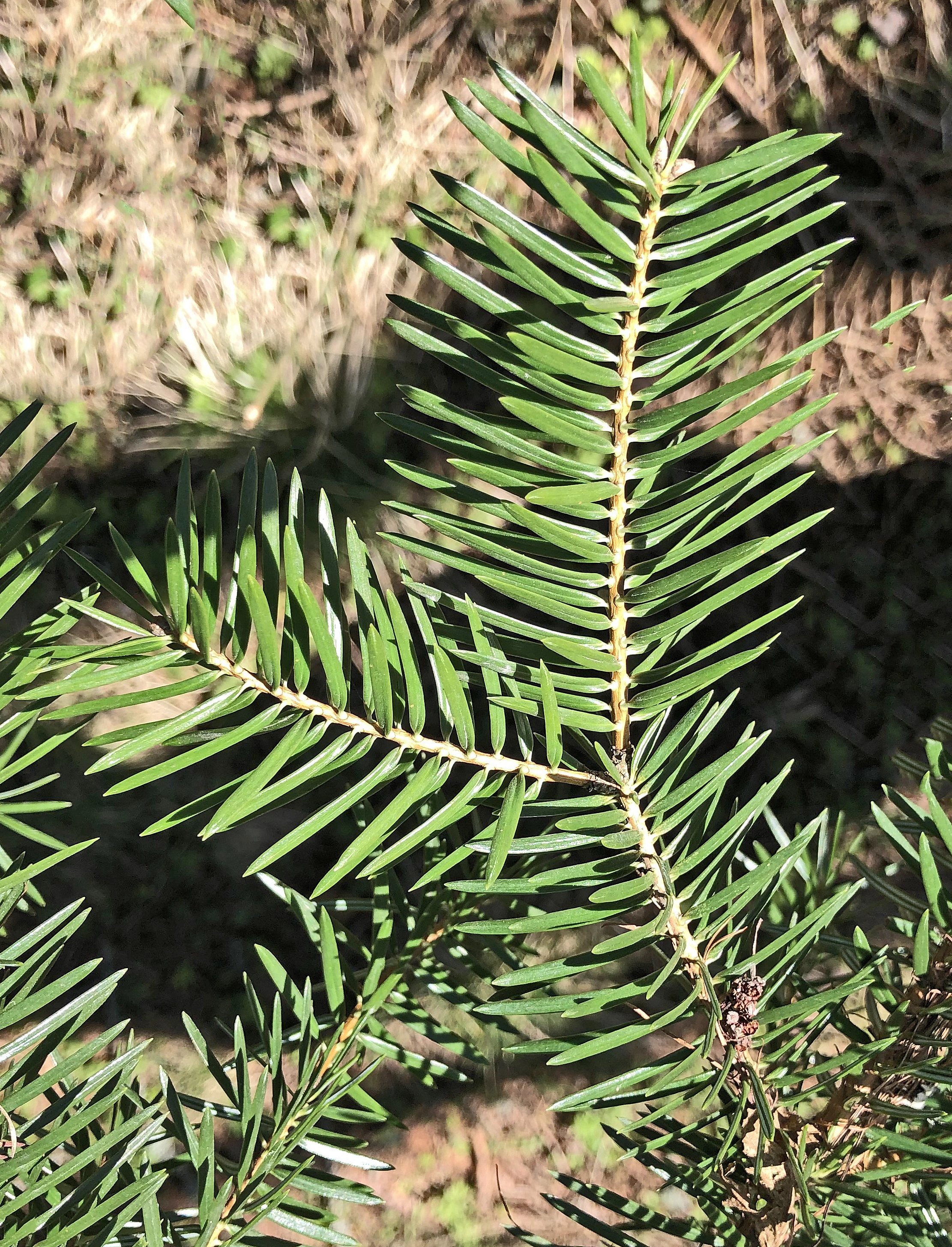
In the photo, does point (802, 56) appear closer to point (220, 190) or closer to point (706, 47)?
point (706, 47)

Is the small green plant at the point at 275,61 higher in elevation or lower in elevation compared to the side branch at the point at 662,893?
higher

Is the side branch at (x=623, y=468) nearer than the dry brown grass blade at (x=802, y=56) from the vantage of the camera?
Yes

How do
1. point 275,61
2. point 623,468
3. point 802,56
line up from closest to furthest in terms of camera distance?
point 623,468 < point 802,56 < point 275,61

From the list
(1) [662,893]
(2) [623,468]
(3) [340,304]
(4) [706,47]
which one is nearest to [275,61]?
(3) [340,304]

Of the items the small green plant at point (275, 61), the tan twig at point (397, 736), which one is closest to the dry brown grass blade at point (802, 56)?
the small green plant at point (275, 61)

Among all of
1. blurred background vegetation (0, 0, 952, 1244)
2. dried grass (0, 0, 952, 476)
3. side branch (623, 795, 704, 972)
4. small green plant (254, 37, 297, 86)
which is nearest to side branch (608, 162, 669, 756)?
side branch (623, 795, 704, 972)

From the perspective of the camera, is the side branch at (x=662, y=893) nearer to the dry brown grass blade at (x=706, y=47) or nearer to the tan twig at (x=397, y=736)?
the tan twig at (x=397, y=736)

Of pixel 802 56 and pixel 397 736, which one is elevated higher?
pixel 802 56

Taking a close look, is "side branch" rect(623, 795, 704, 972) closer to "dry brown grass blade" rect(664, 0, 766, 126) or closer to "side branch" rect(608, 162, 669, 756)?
"side branch" rect(608, 162, 669, 756)
